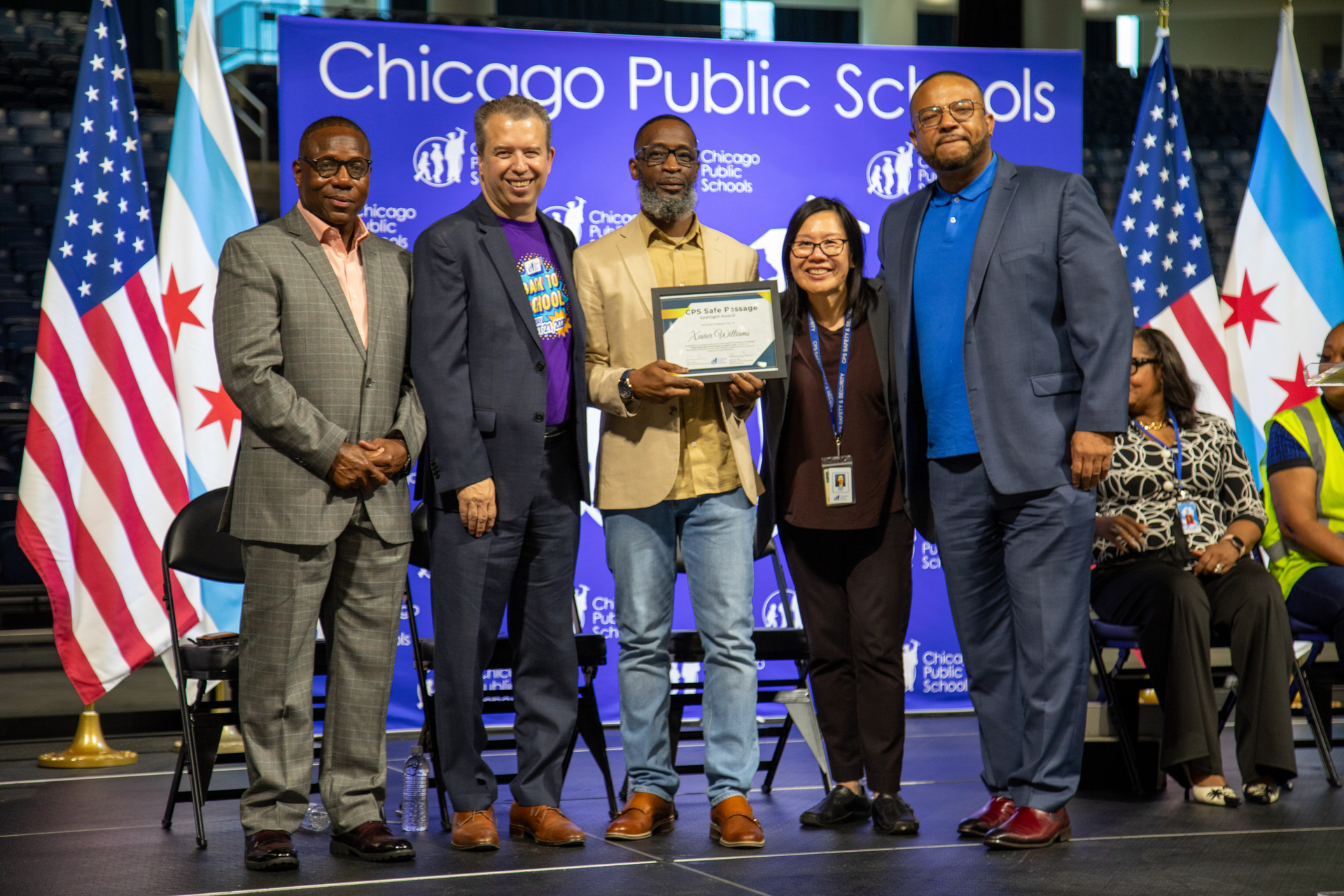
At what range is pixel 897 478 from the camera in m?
3.50

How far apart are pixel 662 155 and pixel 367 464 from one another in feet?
3.61

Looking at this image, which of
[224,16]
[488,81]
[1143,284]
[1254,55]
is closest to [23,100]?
[224,16]

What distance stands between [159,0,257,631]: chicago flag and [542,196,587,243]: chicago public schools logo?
1252 millimetres

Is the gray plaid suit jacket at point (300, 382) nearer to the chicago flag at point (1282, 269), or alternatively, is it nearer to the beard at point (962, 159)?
the beard at point (962, 159)

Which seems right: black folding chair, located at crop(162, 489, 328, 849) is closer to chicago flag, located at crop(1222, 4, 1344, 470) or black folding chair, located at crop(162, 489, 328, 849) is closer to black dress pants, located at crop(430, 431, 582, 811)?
black dress pants, located at crop(430, 431, 582, 811)

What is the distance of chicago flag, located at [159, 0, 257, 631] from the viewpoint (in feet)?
16.9

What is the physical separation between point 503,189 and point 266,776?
62.0 inches

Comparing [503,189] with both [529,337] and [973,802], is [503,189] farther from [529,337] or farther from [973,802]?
[973,802]

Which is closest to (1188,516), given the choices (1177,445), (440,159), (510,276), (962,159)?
(1177,445)

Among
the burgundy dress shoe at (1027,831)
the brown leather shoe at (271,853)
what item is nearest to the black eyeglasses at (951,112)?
the burgundy dress shoe at (1027,831)

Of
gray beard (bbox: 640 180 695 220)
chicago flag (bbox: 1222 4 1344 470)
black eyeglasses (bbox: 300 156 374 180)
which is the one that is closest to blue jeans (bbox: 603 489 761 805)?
gray beard (bbox: 640 180 695 220)

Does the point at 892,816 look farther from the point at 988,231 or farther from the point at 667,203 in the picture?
the point at 667,203

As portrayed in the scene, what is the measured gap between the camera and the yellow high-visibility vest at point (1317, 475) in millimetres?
4516

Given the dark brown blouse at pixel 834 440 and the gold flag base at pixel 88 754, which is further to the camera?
the gold flag base at pixel 88 754
